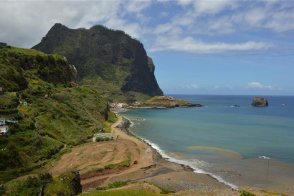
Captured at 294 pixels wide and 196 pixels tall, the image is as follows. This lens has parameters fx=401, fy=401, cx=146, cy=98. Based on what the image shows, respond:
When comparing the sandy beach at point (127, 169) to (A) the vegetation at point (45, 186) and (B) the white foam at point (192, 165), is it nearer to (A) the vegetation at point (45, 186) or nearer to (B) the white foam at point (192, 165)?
(B) the white foam at point (192, 165)

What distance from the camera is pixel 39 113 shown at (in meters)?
97.0

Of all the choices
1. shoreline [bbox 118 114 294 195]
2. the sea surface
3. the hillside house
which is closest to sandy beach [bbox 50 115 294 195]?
shoreline [bbox 118 114 294 195]

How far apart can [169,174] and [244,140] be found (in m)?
51.2

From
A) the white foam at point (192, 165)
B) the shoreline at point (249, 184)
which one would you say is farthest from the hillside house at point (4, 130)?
the white foam at point (192, 165)

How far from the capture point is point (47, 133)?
88.2 meters

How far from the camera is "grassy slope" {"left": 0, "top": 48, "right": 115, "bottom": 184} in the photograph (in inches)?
2805

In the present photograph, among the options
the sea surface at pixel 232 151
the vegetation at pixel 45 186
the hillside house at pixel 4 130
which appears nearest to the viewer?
the vegetation at pixel 45 186

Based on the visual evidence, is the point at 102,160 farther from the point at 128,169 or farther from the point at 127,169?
the point at 128,169

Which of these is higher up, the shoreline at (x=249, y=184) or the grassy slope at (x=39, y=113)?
the grassy slope at (x=39, y=113)

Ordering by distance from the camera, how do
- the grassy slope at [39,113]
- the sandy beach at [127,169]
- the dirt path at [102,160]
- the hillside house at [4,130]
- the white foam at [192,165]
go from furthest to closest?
the hillside house at [4,130] < the grassy slope at [39,113] < the dirt path at [102,160] < the white foam at [192,165] < the sandy beach at [127,169]

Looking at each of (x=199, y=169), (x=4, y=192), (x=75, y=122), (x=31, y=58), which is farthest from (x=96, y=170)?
(x=31, y=58)

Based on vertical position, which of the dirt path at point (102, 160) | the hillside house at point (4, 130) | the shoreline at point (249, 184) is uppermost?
the hillside house at point (4, 130)

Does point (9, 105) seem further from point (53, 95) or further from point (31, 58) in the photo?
point (31, 58)

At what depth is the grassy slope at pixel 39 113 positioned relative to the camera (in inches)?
2805
